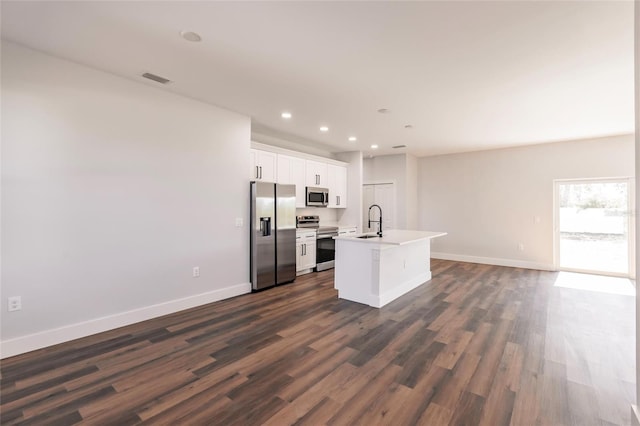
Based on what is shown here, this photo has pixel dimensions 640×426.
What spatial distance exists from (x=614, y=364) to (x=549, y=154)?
5126 mm

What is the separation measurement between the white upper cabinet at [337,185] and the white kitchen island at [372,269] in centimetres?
267

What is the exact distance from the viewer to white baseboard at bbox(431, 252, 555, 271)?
20.7ft

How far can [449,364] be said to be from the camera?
249 centimetres

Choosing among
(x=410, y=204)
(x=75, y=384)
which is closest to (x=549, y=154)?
(x=410, y=204)

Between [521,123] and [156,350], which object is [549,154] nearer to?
[521,123]

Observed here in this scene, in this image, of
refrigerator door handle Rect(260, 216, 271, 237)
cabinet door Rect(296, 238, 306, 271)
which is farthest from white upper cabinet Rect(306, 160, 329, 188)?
refrigerator door handle Rect(260, 216, 271, 237)

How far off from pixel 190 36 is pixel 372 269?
326 cm

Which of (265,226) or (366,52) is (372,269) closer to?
(265,226)

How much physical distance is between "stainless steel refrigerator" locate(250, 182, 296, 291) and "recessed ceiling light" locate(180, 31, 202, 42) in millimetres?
2276

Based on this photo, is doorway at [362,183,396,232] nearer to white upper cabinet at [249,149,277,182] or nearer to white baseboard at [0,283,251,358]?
white upper cabinet at [249,149,277,182]

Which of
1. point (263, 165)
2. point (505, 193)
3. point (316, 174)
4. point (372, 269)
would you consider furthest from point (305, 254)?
point (505, 193)

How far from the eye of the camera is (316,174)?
20.9 ft

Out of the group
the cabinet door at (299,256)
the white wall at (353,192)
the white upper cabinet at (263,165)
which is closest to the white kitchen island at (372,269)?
the cabinet door at (299,256)

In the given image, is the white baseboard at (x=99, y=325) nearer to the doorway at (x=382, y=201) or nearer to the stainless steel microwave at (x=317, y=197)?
the stainless steel microwave at (x=317, y=197)
